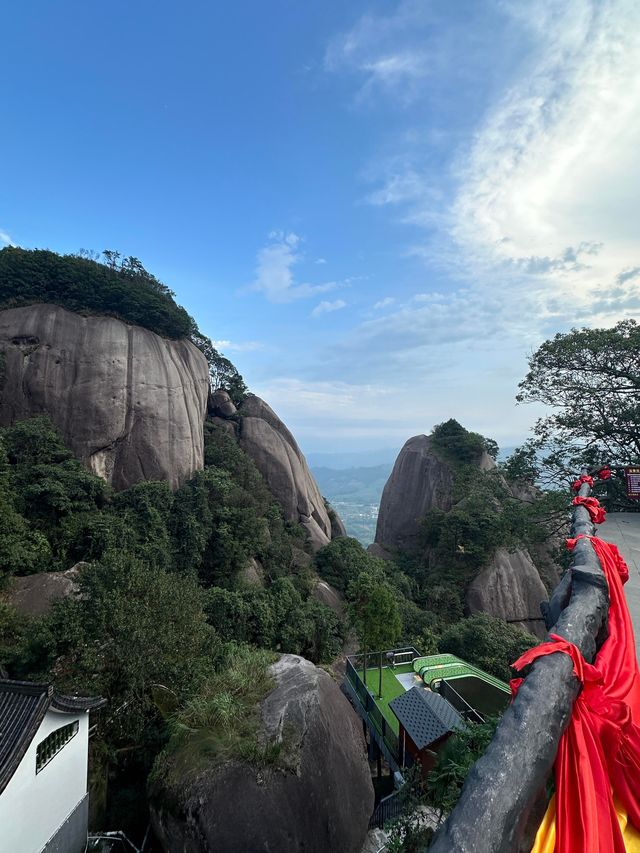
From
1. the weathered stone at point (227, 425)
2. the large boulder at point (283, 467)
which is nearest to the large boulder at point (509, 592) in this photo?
the large boulder at point (283, 467)

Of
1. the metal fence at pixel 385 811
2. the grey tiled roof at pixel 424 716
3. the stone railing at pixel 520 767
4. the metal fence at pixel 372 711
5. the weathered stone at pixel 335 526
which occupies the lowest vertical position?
the metal fence at pixel 385 811

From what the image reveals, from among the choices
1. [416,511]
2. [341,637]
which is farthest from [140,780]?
[416,511]

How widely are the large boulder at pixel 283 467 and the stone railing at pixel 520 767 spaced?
25.4 m

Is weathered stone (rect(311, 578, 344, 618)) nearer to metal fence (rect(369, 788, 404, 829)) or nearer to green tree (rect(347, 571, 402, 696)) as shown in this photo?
green tree (rect(347, 571, 402, 696))

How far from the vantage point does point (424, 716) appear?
9461 millimetres

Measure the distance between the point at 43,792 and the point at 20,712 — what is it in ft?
5.80

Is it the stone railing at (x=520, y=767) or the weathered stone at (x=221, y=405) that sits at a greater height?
the weathered stone at (x=221, y=405)

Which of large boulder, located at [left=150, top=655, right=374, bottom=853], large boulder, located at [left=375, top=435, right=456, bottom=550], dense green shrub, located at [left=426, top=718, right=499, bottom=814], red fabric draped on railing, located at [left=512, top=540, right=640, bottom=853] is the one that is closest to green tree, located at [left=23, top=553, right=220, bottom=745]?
large boulder, located at [left=150, top=655, right=374, bottom=853]

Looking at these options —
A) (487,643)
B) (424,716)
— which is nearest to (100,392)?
(424,716)

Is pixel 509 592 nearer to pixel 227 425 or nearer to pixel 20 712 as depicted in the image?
pixel 227 425

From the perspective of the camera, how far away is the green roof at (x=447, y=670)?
43.0ft

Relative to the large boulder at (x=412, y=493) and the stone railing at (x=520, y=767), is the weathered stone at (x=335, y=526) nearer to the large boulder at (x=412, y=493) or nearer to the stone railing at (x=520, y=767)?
the large boulder at (x=412, y=493)

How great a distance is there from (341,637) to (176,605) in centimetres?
1017

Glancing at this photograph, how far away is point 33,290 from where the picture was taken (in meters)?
22.5
